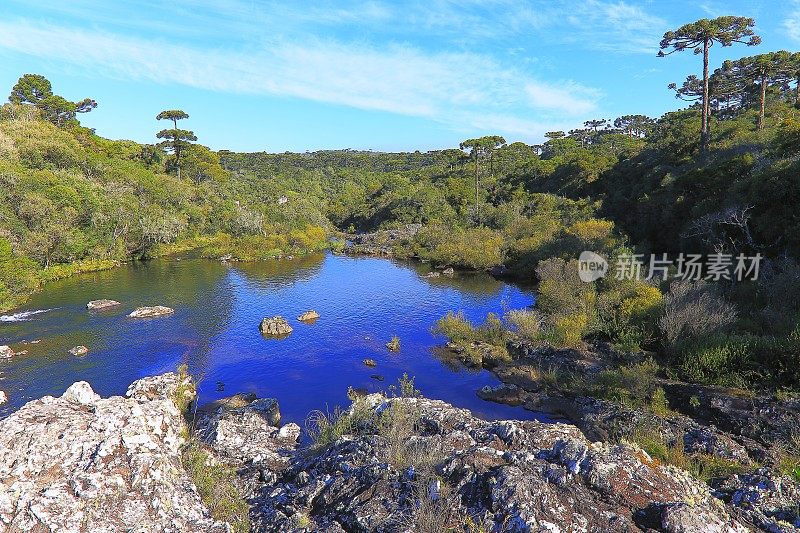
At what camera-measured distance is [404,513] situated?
8188 millimetres

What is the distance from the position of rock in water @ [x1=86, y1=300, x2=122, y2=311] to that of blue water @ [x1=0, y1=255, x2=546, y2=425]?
2.89 feet

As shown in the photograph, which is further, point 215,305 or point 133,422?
point 215,305

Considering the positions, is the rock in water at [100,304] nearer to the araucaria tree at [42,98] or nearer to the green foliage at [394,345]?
the green foliage at [394,345]

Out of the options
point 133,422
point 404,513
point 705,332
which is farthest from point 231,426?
point 705,332

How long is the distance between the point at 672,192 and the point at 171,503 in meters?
40.4

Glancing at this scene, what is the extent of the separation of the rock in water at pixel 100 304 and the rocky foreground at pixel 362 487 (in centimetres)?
2838

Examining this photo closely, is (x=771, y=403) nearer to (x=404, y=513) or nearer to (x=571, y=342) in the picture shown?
(x=571, y=342)

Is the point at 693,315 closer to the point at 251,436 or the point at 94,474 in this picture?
the point at 251,436

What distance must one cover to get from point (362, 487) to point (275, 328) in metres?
24.0

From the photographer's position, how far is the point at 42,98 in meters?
81.9

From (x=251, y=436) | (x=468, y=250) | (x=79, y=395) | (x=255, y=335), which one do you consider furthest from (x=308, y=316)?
(x=79, y=395)

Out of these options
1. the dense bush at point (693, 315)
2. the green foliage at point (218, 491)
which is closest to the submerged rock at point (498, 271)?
the dense bush at point (693, 315)

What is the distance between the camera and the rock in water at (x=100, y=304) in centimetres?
3559

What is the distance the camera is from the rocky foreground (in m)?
7.62
